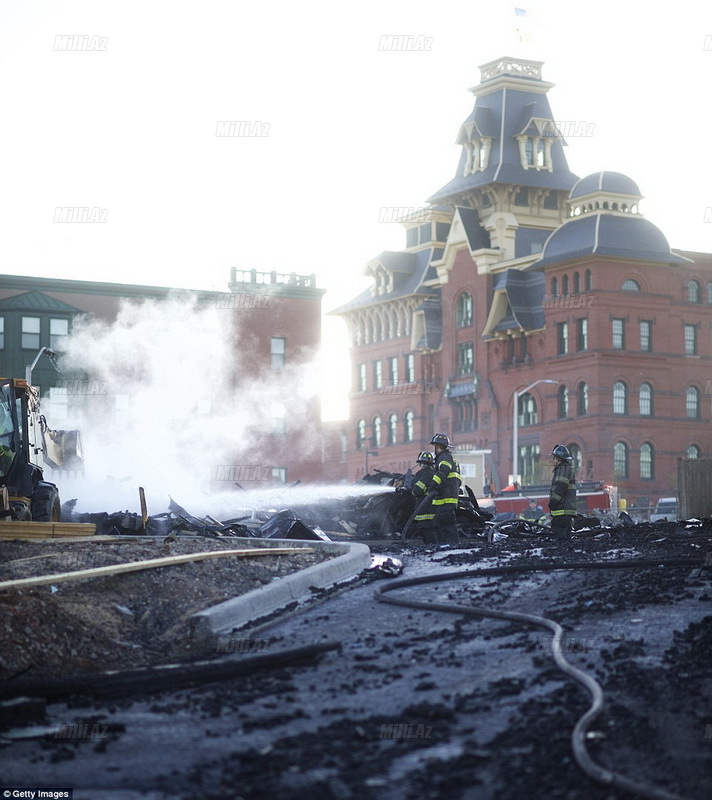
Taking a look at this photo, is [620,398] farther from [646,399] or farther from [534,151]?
[534,151]

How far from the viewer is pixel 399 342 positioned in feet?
287

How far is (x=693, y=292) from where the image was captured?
72.1 meters

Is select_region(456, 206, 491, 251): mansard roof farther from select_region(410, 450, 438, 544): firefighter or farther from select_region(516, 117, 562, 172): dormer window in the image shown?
select_region(410, 450, 438, 544): firefighter

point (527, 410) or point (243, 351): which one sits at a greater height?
point (243, 351)

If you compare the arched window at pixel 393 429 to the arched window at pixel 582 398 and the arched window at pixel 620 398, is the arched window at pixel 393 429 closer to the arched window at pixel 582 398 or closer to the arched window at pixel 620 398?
the arched window at pixel 582 398

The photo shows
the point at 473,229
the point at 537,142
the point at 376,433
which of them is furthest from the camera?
the point at 376,433

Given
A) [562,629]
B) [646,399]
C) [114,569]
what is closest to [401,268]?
[646,399]

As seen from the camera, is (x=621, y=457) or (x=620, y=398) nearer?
(x=621, y=457)

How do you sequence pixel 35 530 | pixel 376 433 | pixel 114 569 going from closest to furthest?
1. pixel 114 569
2. pixel 35 530
3. pixel 376 433

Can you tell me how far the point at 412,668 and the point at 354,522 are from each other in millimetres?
15652

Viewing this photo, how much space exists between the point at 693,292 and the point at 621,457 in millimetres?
10378

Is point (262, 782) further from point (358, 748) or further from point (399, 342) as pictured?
point (399, 342)

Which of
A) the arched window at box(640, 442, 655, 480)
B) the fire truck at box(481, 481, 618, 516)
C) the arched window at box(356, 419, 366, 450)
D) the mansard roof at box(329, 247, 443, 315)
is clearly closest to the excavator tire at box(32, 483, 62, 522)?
the fire truck at box(481, 481, 618, 516)

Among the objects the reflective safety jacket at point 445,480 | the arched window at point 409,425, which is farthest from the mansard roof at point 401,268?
the reflective safety jacket at point 445,480
